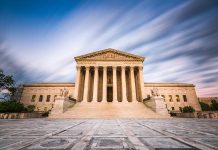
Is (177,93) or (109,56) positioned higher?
(109,56)

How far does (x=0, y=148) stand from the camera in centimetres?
248

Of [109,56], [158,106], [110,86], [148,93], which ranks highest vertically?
[109,56]

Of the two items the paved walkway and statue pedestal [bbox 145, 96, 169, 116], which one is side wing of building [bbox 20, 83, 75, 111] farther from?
the paved walkway

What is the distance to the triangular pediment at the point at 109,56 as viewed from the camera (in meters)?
29.3

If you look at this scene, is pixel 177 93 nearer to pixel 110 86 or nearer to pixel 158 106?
pixel 110 86

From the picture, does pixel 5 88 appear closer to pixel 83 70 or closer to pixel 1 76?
pixel 1 76

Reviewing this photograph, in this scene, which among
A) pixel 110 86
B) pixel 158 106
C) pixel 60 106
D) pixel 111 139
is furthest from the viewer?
pixel 110 86

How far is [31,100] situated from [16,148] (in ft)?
142

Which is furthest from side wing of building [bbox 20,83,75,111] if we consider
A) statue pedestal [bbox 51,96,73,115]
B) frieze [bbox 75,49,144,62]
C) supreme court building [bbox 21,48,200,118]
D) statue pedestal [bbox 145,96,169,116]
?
statue pedestal [bbox 145,96,169,116]

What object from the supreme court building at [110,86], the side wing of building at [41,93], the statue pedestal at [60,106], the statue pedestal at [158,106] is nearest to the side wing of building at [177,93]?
the supreme court building at [110,86]

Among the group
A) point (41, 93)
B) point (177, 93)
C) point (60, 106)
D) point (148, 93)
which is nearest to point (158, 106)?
point (60, 106)

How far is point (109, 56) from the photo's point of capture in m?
29.9

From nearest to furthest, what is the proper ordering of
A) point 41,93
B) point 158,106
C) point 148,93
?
point 158,106
point 148,93
point 41,93

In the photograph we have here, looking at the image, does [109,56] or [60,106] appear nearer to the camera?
[60,106]
